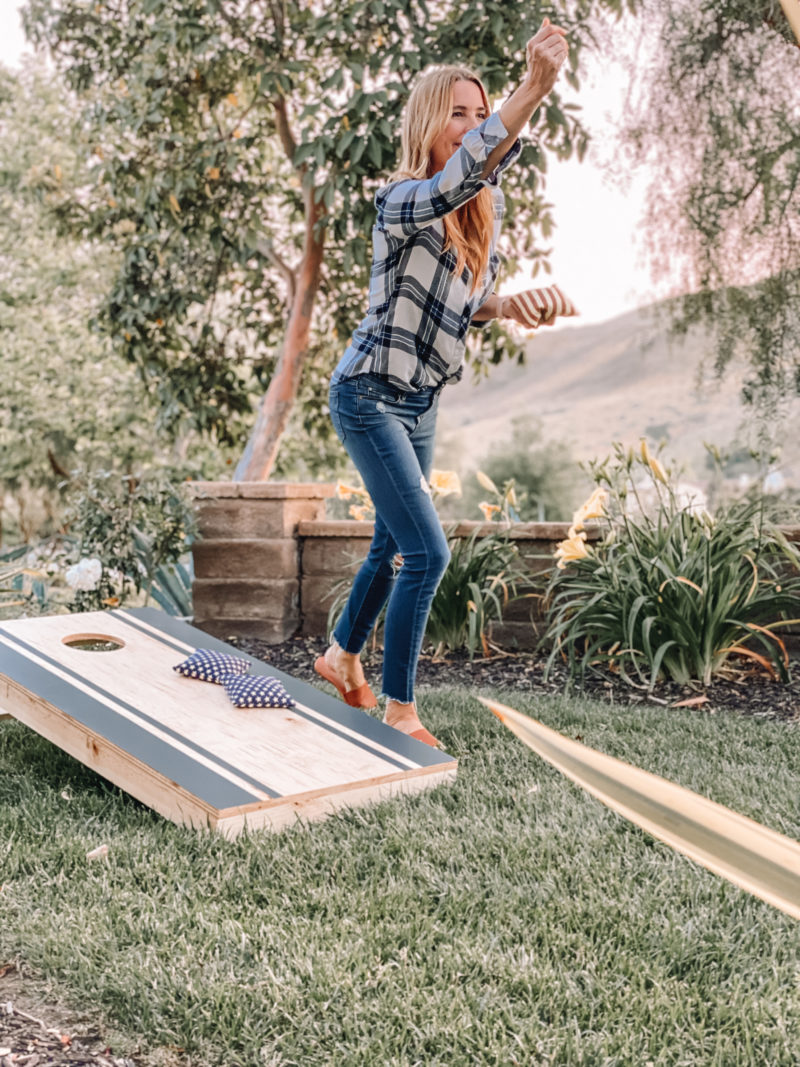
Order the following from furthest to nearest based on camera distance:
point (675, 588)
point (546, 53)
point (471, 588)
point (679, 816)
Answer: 1. point (471, 588)
2. point (675, 588)
3. point (546, 53)
4. point (679, 816)

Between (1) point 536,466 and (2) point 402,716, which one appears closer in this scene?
(2) point 402,716

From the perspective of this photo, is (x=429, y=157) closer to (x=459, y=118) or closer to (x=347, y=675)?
(x=459, y=118)

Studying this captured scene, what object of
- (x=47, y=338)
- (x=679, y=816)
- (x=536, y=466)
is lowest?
(x=679, y=816)

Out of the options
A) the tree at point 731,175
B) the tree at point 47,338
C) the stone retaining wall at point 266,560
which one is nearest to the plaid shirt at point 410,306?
the stone retaining wall at point 266,560

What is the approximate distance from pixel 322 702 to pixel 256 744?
0.36m

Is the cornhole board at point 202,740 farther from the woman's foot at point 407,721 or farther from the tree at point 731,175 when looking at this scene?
the tree at point 731,175

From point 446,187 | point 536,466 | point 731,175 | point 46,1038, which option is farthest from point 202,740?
point 536,466

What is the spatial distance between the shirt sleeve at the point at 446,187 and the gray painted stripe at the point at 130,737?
1227 mm

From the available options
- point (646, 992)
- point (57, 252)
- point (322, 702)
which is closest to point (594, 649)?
point (322, 702)

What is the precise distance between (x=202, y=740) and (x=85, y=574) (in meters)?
2.09

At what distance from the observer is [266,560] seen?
14.0 feet

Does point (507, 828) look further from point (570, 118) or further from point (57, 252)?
point (57, 252)

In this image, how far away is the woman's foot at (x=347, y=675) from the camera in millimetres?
2688

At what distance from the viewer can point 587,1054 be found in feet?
3.80
